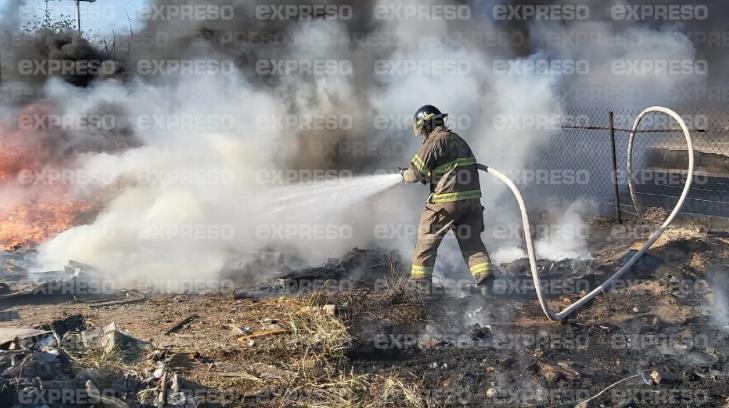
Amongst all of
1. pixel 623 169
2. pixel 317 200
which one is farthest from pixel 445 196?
pixel 623 169

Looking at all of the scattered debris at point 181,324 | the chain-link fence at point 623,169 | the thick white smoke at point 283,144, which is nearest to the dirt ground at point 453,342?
the scattered debris at point 181,324

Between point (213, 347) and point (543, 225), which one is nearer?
point (213, 347)

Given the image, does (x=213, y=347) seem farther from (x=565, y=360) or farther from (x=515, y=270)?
(x=515, y=270)

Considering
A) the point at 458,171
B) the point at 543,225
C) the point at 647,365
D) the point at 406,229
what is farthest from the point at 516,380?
the point at 543,225

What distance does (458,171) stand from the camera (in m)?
6.25

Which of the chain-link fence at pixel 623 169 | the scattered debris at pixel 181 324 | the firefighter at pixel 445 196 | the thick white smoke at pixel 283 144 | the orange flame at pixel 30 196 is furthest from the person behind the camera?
the chain-link fence at pixel 623 169

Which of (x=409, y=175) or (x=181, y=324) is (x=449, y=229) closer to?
(x=409, y=175)

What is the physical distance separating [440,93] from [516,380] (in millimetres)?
6955

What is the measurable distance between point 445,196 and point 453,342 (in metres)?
1.67

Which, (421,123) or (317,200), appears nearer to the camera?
(421,123)

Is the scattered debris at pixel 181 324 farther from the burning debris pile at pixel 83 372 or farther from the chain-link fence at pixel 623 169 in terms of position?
the chain-link fence at pixel 623 169

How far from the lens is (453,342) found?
5.27 m

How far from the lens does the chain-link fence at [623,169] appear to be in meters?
10.5

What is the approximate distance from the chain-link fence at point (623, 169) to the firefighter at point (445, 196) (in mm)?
4727
